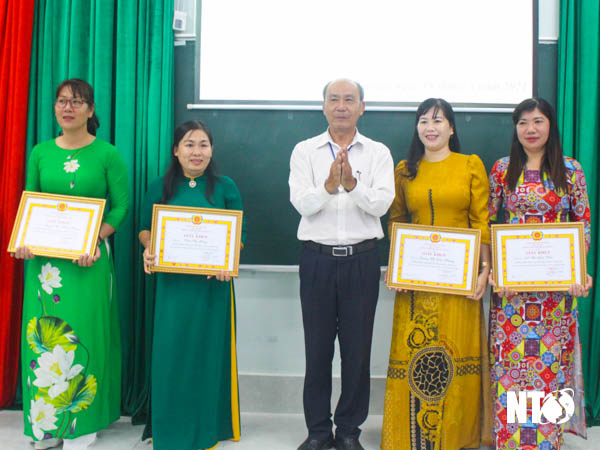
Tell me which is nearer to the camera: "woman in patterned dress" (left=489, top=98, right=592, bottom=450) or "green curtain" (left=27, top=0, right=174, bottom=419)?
"woman in patterned dress" (left=489, top=98, right=592, bottom=450)

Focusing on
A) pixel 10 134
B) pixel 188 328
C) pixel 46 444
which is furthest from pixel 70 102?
pixel 46 444

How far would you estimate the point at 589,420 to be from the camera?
3008mm

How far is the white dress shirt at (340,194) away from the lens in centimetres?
242

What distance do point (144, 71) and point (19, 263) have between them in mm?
1379

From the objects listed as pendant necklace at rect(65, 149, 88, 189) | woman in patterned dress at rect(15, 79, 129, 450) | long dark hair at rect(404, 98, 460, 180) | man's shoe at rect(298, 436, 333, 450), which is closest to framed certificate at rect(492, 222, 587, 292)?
long dark hair at rect(404, 98, 460, 180)

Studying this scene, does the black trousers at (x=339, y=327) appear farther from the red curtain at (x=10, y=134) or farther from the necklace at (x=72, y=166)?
the red curtain at (x=10, y=134)

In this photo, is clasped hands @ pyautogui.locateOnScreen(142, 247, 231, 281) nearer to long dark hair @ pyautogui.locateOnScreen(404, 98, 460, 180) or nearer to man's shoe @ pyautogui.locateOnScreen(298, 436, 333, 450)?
man's shoe @ pyautogui.locateOnScreen(298, 436, 333, 450)

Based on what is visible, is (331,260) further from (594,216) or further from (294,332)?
(594,216)

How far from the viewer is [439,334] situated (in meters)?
2.50

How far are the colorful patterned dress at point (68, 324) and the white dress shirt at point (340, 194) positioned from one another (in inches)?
38.4

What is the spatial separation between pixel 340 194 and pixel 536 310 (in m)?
1.08

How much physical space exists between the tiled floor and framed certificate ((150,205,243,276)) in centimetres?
98

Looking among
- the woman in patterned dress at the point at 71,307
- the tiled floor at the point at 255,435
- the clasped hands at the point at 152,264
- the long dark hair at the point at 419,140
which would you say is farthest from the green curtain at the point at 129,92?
the long dark hair at the point at 419,140

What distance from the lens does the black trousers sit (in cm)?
248
